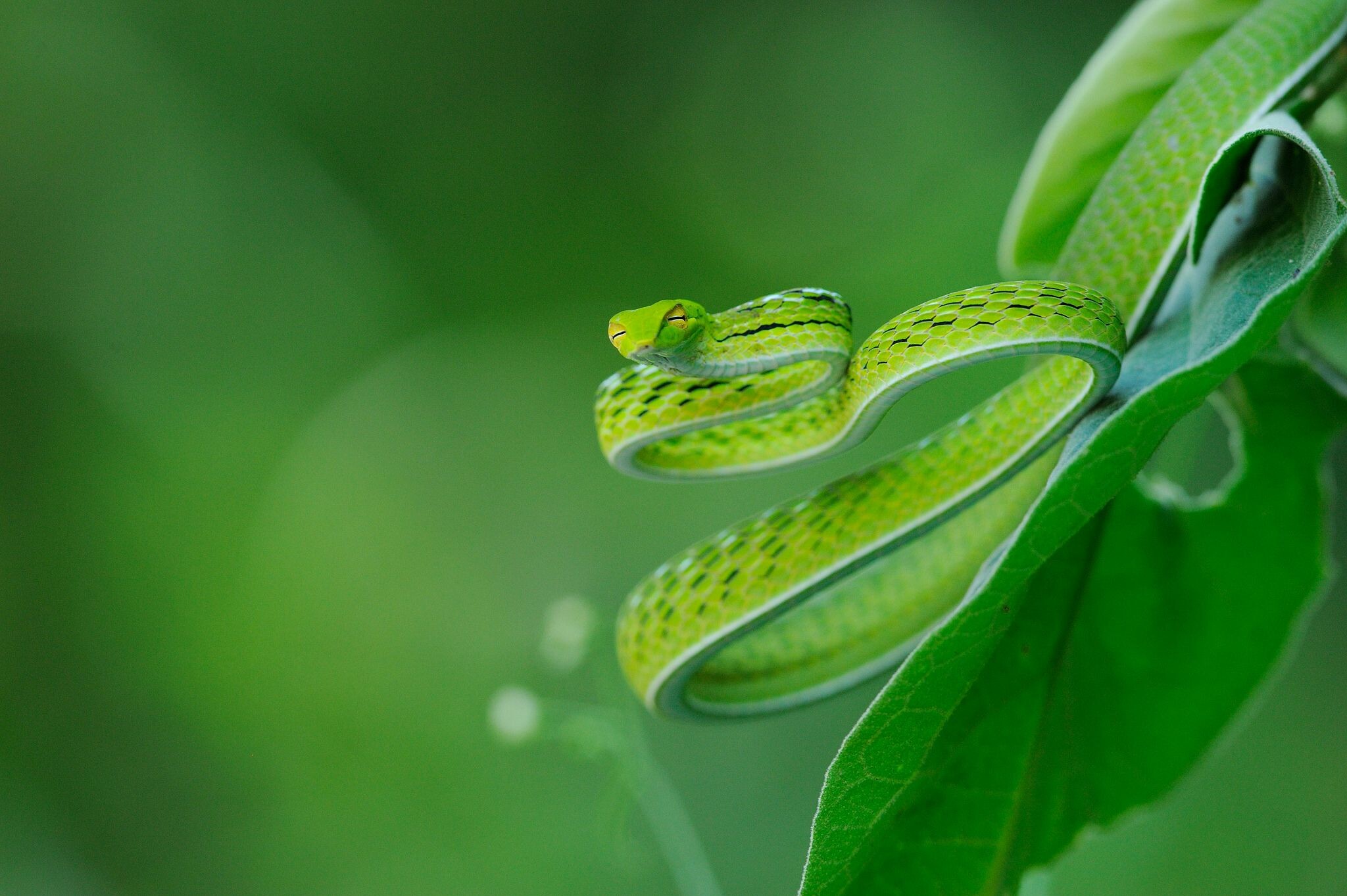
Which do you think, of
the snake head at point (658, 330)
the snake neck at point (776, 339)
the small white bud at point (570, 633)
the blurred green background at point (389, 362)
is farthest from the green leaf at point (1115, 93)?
the blurred green background at point (389, 362)

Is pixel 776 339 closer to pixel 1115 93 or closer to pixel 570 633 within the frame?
pixel 1115 93

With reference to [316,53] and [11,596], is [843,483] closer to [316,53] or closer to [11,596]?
[11,596]

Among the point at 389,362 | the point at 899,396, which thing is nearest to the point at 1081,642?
the point at 899,396

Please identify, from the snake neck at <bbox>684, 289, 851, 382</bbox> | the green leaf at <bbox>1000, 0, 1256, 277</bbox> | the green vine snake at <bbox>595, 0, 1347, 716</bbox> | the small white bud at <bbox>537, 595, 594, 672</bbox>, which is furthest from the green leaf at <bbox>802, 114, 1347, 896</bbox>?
the small white bud at <bbox>537, 595, 594, 672</bbox>

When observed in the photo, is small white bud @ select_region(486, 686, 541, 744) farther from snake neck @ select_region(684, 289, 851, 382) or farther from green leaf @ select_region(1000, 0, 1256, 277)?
green leaf @ select_region(1000, 0, 1256, 277)

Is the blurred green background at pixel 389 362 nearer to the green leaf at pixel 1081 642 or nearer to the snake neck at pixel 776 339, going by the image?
the green leaf at pixel 1081 642
